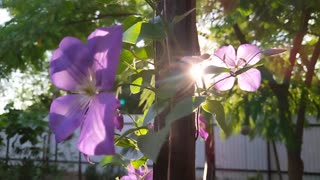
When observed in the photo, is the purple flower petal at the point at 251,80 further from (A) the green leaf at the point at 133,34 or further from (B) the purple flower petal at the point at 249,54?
(A) the green leaf at the point at 133,34

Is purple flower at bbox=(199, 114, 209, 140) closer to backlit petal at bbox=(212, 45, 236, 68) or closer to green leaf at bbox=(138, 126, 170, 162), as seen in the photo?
backlit petal at bbox=(212, 45, 236, 68)

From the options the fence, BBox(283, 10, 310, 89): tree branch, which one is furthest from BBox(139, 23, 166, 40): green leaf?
the fence

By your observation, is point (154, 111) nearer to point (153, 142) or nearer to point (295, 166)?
point (153, 142)

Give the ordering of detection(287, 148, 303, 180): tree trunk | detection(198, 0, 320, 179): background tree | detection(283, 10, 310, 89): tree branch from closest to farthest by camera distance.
Answer: detection(283, 10, 310, 89): tree branch, detection(198, 0, 320, 179): background tree, detection(287, 148, 303, 180): tree trunk

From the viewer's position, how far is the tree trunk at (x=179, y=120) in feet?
1.37

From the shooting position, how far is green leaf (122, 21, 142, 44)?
17.4 inches

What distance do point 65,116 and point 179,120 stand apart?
11 cm

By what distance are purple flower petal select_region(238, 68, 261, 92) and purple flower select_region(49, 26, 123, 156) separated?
0.74 ft

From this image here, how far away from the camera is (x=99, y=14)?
3572 millimetres

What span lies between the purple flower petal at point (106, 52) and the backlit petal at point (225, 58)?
178mm

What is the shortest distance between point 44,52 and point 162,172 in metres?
3.50

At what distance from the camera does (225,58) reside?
1.72 ft

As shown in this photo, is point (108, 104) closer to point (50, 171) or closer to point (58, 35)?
point (58, 35)

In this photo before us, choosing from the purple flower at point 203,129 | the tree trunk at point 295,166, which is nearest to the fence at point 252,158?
the tree trunk at point 295,166
